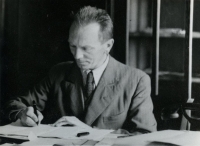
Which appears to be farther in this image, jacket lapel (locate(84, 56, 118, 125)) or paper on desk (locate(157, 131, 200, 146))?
jacket lapel (locate(84, 56, 118, 125))

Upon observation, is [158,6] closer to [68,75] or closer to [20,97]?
[68,75]

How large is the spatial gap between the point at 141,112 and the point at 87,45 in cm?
34

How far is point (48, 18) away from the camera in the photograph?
142 cm

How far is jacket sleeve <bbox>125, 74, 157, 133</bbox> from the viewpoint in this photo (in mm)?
1038

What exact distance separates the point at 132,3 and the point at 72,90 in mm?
556

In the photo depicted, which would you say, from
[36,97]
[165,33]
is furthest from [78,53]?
[165,33]

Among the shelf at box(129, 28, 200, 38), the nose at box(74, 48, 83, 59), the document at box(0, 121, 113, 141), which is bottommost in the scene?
the document at box(0, 121, 113, 141)

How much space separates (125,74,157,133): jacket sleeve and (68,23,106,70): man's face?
0.20m

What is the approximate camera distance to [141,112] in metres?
1.08

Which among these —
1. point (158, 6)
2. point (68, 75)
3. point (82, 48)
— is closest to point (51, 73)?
point (68, 75)

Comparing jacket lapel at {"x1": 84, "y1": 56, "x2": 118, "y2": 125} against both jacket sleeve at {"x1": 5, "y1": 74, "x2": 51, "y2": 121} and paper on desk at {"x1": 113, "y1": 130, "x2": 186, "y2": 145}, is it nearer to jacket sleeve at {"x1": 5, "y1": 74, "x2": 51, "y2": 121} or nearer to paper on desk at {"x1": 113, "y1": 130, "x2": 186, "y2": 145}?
jacket sleeve at {"x1": 5, "y1": 74, "x2": 51, "y2": 121}

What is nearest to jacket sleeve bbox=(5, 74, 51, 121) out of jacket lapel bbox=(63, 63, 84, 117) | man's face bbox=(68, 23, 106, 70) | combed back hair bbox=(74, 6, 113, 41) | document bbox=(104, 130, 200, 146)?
jacket lapel bbox=(63, 63, 84, 117)

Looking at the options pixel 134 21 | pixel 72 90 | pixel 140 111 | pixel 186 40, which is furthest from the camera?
pixel 134 21

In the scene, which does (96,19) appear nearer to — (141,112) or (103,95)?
(103,95)
